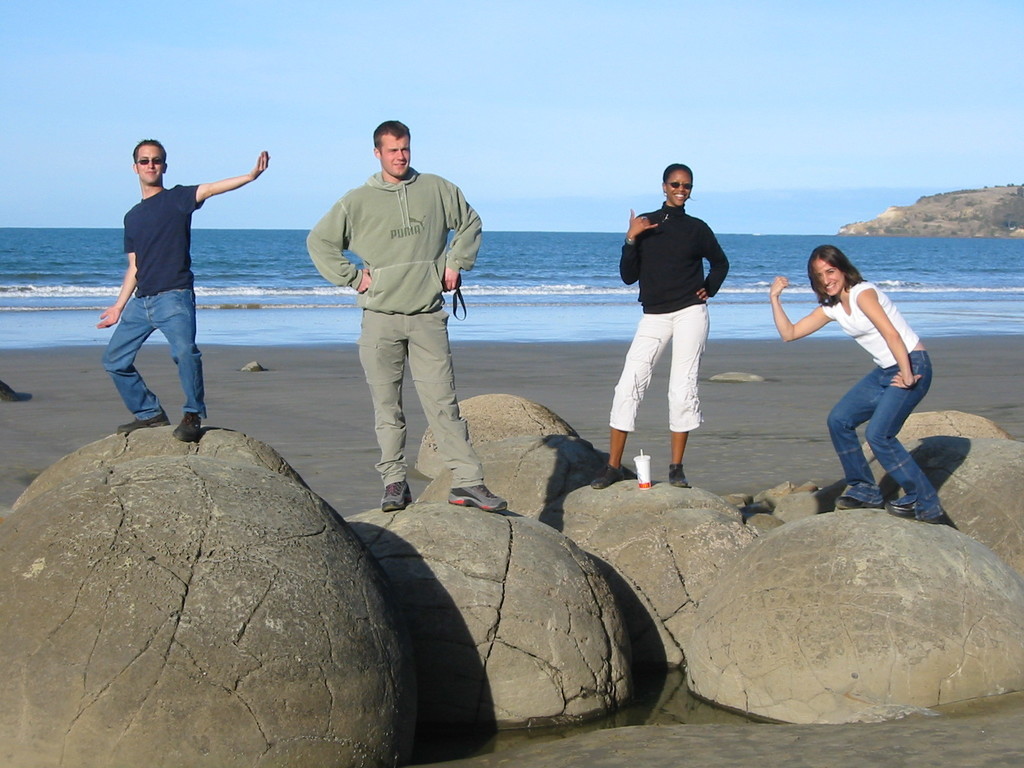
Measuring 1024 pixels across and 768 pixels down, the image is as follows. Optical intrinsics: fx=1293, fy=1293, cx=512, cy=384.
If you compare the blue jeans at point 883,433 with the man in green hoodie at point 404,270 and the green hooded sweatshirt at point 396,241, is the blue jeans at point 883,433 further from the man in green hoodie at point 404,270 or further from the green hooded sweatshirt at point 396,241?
the green hooded sweatshirt at point 396,241

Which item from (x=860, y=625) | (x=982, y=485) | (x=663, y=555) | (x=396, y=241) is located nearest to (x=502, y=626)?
(x=663, y=555)

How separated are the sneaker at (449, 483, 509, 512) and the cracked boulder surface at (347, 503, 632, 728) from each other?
1.70ft

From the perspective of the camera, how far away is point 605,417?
14867mm

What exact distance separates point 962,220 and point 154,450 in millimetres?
196441

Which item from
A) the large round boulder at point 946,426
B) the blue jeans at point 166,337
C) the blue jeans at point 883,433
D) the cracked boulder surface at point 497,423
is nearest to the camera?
the blue jeans at point 883,433

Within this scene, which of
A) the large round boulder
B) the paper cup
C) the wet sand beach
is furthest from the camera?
the wet sand beach

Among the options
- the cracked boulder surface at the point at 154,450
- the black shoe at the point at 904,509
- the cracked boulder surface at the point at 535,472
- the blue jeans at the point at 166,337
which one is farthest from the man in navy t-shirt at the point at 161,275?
the black shoe at the point at 904,509

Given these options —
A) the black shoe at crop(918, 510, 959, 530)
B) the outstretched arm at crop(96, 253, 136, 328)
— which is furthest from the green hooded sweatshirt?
the black shoe at crop(918, 510, 959, 530)

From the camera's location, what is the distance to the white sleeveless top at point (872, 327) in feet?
23.8

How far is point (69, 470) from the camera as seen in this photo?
7.78 metres

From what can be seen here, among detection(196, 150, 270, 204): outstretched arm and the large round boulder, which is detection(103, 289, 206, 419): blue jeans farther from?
the large round boulder

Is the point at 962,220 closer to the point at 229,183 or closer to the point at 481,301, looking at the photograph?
the point at 481,301

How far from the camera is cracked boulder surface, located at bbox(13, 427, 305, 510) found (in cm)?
758

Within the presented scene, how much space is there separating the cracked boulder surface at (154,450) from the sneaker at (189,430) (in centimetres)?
3
